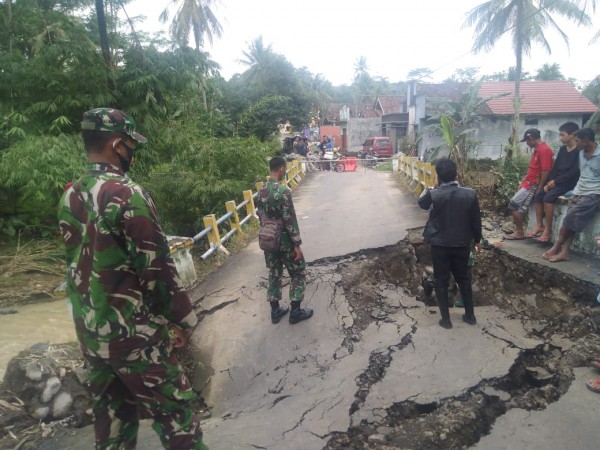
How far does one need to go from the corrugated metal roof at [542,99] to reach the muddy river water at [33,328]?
70.2 feet

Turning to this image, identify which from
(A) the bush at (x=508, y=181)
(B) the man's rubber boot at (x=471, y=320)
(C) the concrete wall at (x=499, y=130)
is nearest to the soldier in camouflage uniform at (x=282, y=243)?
(B) the man's rubber boot at (x=471, y=320)

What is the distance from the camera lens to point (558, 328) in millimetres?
3969

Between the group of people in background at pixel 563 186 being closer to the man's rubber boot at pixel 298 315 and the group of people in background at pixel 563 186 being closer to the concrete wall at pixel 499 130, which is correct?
the man's rubber boot at pixel 298 315

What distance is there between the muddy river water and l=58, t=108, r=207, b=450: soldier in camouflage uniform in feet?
7.41

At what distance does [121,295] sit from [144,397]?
0.49 metres

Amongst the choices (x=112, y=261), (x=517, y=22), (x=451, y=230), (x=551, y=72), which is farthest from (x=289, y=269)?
(x=551, y=72)

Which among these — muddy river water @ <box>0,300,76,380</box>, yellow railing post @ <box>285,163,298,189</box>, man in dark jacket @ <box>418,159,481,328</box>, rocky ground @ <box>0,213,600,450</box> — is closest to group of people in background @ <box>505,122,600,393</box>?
rocky ground @ <box>0,213,600,450</box>

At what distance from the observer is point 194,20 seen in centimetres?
2402

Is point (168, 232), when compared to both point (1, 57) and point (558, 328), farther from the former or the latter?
point (558, 328)

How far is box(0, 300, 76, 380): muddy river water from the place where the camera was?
3875 mm

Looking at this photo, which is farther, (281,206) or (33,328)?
(33,328)

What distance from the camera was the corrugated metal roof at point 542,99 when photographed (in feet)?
67.1

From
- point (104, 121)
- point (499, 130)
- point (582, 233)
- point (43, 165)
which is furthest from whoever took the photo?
point (499, 130)

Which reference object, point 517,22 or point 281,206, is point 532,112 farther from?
point 281,206
